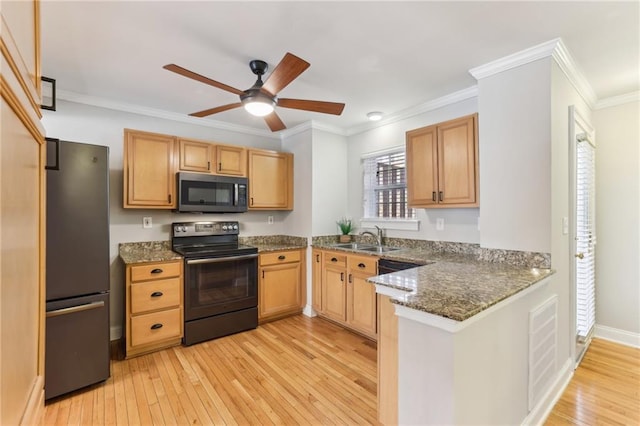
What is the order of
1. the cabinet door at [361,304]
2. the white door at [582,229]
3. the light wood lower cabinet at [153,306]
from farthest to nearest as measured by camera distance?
1. the cabinet door at [361,304]
2. the light wood lower cabinet at [153,306]
3. the white door at [582,229]

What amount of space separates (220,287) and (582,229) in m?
3.40

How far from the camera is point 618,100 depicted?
113 inches

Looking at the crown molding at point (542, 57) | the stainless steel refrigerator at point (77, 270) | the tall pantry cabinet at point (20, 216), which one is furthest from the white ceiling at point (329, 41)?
the tall pantry cabinet at point (20, 216)

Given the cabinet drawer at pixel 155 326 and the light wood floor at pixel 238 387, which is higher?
the cabinet drawer at pixel 155 326

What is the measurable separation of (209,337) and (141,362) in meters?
0.61

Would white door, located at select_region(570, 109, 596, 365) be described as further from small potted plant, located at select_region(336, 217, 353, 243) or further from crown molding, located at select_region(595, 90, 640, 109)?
small potted plant, located at select_region(336, 217, 353, 243)

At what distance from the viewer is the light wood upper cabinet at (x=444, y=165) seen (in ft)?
8.18

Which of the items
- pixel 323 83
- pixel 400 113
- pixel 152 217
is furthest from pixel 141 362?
pixel 400 113

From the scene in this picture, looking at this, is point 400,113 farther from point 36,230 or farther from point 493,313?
point 36,230

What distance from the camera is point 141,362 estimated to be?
2.62m

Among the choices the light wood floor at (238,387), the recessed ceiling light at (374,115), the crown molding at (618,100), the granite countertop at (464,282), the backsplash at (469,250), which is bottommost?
the light wood floor at (238,387)

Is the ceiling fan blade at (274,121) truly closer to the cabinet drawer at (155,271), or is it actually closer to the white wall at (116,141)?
the white wall at (116,141)

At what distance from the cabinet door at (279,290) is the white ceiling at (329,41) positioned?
2.02 m

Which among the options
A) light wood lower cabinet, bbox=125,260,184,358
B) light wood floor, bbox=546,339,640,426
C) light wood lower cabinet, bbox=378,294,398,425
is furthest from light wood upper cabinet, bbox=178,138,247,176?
light wood floor, bbox=546,339,640,426
